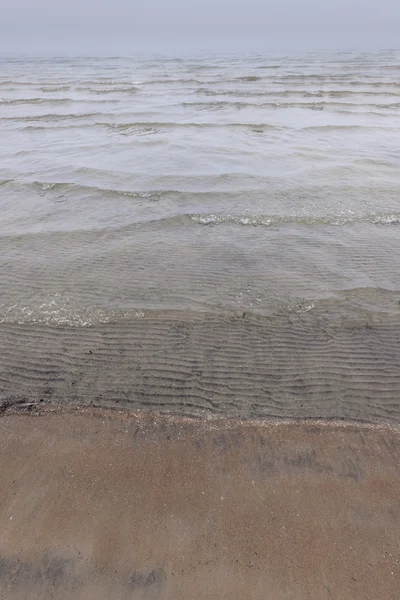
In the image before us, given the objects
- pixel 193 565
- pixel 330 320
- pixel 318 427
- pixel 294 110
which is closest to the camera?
pixel 193 565

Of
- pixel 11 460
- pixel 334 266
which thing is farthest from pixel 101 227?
pixel 11 460

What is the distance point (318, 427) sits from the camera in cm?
404

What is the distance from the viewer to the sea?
4.68 m

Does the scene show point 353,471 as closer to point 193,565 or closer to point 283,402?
point 283,402

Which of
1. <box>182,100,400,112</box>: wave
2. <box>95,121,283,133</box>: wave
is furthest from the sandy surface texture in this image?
<box>182,100,400,112</box>: wave

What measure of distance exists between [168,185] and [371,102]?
17851 mm

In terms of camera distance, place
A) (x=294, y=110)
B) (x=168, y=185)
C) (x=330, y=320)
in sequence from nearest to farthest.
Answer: (x=330, y=320) < (x=168, y=185) < (x=294, y=110)

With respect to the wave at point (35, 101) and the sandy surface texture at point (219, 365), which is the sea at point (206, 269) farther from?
the wave at point (35, 101)

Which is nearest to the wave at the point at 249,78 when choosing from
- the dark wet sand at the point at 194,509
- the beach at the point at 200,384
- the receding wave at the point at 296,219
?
the beach at the point at 200,384

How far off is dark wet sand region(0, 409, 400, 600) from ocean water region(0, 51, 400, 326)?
2.20 metres

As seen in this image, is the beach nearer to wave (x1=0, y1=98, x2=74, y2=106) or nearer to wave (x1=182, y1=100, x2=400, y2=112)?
wave (x1=182, y1=100, x2=400, y2=112)

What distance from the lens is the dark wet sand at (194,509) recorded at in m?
2.92

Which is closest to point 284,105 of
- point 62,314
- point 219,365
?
point 62,314

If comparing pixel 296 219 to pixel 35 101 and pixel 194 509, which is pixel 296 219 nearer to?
pixel 194 509
